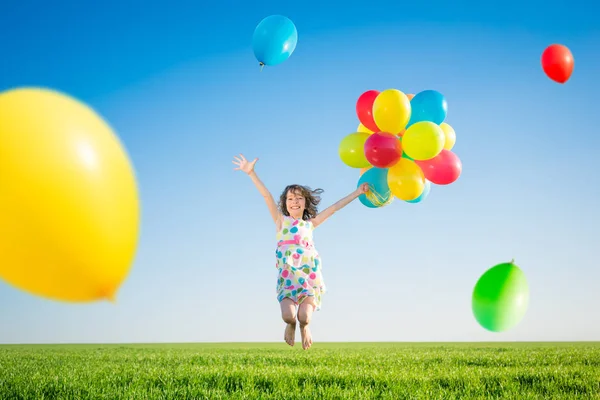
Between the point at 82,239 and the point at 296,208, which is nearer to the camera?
the point at 82,239

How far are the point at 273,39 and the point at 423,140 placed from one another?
1889mm

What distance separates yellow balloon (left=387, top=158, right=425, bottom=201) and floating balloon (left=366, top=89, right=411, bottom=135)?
39 cm

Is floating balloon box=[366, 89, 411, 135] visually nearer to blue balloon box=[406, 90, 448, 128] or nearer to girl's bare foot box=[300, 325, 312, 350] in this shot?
blue balloon box=[406, 90, 448, 128]

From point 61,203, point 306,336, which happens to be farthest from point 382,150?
point 61,203

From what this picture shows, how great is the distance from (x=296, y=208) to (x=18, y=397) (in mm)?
3589

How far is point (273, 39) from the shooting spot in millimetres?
6242

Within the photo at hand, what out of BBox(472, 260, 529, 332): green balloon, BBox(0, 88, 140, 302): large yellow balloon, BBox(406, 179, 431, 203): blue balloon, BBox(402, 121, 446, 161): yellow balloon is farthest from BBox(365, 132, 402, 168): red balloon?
BBox(0, 88, 140, 302): large yellow balloon

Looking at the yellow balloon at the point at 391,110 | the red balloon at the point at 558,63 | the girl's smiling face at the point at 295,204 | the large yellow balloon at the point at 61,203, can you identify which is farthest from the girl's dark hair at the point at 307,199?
the red balloon at the point at 558,63

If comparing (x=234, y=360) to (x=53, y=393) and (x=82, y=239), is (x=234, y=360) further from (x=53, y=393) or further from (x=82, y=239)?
(x=82, y=239)

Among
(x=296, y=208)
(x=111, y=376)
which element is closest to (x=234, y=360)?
(x=111, y=376)

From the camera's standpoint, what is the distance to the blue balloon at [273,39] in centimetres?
625

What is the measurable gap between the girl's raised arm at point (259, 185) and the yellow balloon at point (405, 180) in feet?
4.23

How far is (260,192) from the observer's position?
19.7 feet

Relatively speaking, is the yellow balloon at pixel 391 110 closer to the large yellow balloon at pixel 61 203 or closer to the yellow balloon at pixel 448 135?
the yellow balloon at pixel 448 135
